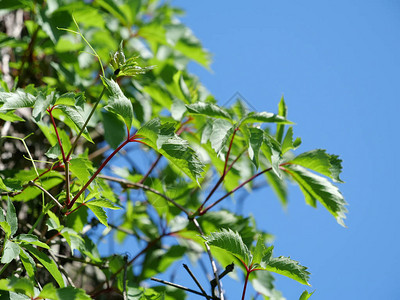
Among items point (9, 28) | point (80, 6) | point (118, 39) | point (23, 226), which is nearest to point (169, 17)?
point (118, 39)

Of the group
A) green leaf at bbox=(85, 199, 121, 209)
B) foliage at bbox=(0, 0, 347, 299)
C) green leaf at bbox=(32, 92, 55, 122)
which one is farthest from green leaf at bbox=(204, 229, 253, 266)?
green leaf at bbox=(32, 92, 55, 122)

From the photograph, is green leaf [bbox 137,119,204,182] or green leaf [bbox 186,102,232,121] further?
green leaf [bbox 186,102,232,121]

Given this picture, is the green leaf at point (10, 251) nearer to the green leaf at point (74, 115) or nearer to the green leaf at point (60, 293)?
the green leaf at point (60, 293)

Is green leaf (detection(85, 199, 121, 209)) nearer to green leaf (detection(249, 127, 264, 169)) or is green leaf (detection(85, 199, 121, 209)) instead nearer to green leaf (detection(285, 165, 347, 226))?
green leaf (detection(249, 127, 264, 169))

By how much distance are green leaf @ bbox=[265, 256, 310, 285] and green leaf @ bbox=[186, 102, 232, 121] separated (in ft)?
1.19

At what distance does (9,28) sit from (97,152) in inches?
25.4

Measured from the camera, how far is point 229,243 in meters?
0.88

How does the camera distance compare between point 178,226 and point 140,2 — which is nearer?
point 178,226

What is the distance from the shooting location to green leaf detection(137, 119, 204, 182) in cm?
85

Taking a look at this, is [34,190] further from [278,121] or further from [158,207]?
[278,121]

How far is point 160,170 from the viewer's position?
6.23ft

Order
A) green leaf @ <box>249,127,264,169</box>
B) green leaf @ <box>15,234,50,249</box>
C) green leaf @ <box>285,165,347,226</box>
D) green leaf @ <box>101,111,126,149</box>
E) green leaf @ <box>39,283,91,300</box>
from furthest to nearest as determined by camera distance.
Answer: green leaf @ <box>101,111,126,149</box>, green leaf @ <box>285,165,347,226</box>, green leaf @ <box>249,127,264,169</box>, green leaf @ <box>15,234,50,249</box>, green leaf @ <box>39,283,91,300</box>

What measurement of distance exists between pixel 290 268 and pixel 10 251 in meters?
0.54

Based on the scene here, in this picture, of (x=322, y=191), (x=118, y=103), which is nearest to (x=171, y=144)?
(x=118, y=103)
